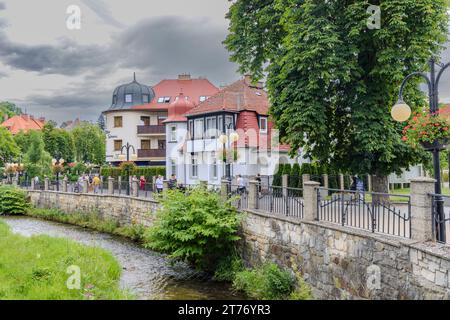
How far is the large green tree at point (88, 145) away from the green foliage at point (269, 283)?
5979 cm

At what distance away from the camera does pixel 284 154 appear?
3381cm

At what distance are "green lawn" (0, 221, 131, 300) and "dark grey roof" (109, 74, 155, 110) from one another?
113 feet

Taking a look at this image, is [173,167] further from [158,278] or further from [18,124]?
[18,124]

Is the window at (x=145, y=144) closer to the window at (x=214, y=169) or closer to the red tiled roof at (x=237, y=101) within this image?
the red tiled roof at (x=237, y=101)

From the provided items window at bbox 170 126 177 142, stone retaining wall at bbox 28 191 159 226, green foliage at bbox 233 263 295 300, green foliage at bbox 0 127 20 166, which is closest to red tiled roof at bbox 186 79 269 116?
window at bbox 170 126 177 142

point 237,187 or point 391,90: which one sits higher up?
point 391,90

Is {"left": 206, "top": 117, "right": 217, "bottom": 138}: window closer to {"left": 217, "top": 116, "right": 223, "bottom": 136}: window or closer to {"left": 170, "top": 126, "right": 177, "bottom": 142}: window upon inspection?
{"left": 217, "top": 116, "right": 223, "bottom": 136}: window

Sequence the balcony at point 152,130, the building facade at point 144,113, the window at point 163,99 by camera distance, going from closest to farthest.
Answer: the balcony at point 152,130, the building facade at point 144,113, the window at point 163,99

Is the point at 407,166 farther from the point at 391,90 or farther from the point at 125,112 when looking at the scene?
the point at 125,112

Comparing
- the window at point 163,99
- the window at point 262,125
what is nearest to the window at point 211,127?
the window at point 262,125

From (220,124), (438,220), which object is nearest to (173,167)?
(220,124)

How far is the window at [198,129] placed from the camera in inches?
1419
